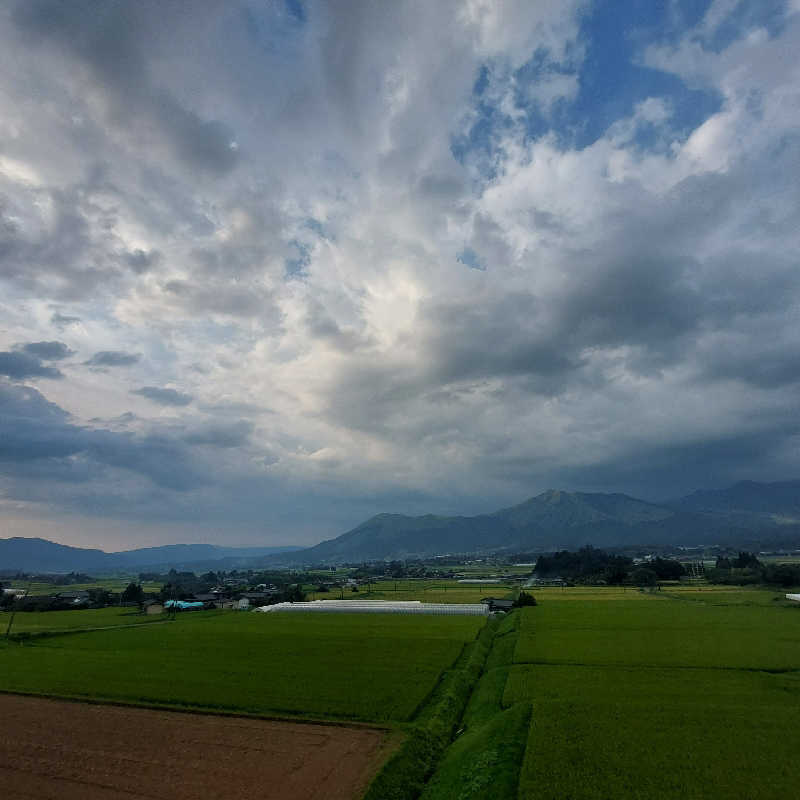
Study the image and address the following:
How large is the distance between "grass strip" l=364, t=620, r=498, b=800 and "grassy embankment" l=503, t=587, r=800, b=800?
2.74 m

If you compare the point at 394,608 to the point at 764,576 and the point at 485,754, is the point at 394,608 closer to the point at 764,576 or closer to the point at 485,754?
the point at 485,754

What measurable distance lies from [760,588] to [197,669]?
289ft

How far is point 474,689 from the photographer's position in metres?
28.6

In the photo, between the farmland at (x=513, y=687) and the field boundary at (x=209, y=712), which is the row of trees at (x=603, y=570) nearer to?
the farmland at (x=513, y=687)

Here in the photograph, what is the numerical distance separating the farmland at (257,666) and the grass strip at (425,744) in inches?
42.4

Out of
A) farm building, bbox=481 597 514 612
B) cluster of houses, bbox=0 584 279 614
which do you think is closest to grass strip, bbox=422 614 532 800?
farm building, bbox=481 597 514 612

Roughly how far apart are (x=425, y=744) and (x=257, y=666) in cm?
1652

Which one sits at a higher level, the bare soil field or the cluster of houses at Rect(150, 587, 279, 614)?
the cluster of houses at Rect(150, 587, 279, 614)

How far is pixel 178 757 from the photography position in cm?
1922

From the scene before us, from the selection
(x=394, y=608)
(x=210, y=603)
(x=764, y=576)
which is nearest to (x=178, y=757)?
(x=394, y=608)

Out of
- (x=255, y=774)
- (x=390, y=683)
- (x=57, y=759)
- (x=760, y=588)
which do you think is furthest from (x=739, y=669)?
(x=760, y=588)

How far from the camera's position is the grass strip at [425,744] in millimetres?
16578

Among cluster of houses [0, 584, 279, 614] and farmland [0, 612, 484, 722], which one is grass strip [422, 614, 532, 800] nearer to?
farmland [0, 612, 484, 722]

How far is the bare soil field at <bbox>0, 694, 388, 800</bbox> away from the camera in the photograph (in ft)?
55.3
